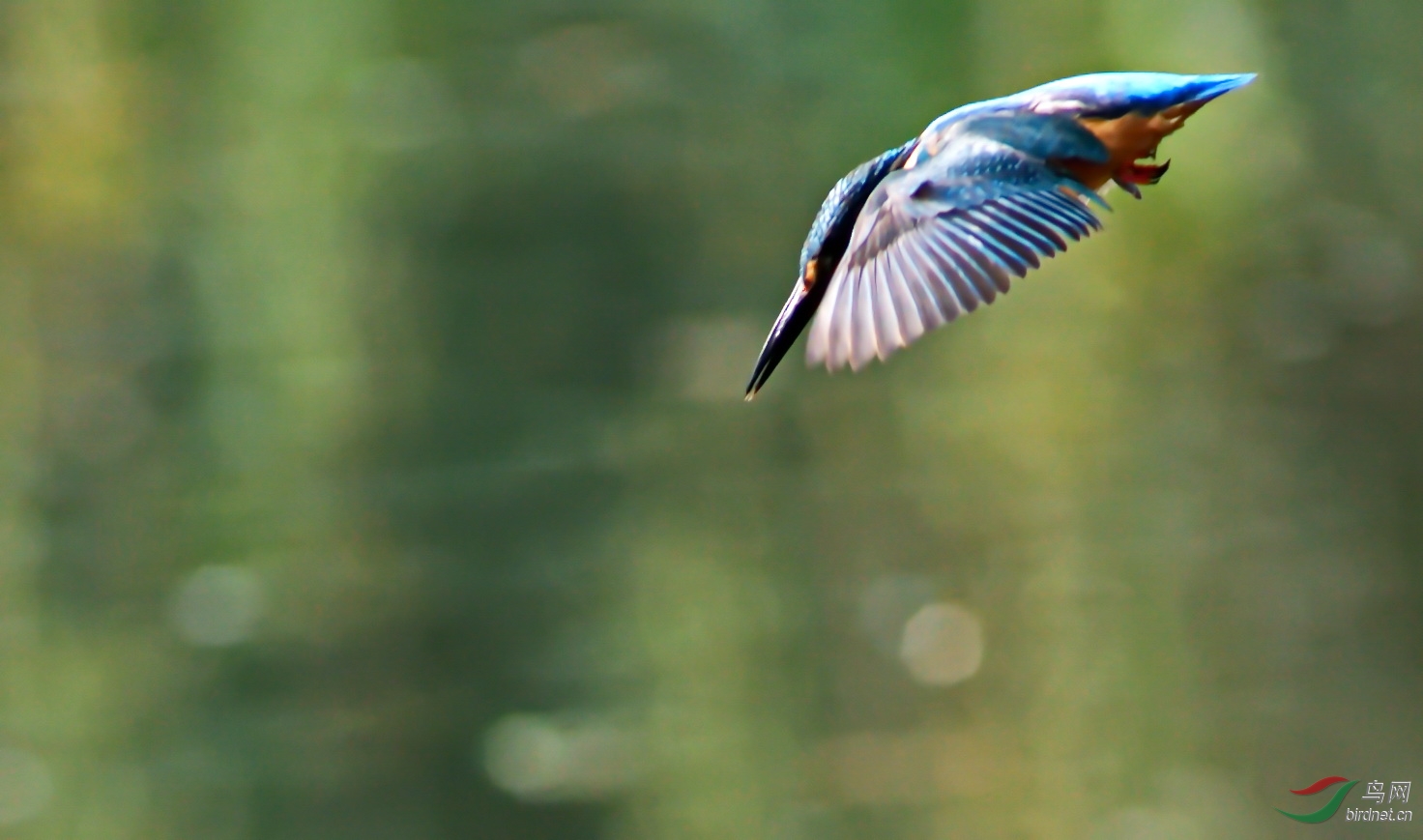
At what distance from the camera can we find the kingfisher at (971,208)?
93 cm

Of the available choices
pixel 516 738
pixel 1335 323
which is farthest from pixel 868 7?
pixel 516 738

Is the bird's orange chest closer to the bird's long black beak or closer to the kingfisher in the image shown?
the kingfisher

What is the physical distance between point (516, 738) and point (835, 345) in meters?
1.59

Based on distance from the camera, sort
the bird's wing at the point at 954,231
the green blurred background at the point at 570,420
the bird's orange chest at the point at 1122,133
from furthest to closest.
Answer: the green blurred background at the point at 570,420 → the bird's orange chest at the point at 1122,133 → the bird's wing at the point at 954,231

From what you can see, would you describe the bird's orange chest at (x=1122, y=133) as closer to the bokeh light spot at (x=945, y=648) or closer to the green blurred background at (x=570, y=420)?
the green blurred background at (x=570, y=420)

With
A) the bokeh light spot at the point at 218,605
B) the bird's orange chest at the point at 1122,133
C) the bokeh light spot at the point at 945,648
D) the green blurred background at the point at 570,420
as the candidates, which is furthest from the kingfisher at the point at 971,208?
the bokeh light spot at the point at 218,605

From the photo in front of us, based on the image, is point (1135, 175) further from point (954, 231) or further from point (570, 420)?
point (570, 420)

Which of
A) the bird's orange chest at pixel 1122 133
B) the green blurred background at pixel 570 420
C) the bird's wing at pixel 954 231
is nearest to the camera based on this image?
the bird's wing at pixel 954 231

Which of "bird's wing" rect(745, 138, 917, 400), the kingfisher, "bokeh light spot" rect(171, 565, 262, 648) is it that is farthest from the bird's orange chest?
"bokeh light spot" rect(171, 565, 262, 648)

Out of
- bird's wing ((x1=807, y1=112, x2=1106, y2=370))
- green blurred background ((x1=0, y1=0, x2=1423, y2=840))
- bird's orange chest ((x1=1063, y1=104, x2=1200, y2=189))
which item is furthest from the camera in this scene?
green blurred background ((x1=0, y1=0, x2=1423, y2=840))

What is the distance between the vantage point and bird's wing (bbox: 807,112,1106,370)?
91cm

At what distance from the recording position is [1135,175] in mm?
1131

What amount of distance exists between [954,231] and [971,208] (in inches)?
1.0

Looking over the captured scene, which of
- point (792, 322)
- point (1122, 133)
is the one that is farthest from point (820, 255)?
point (1122, 133)
